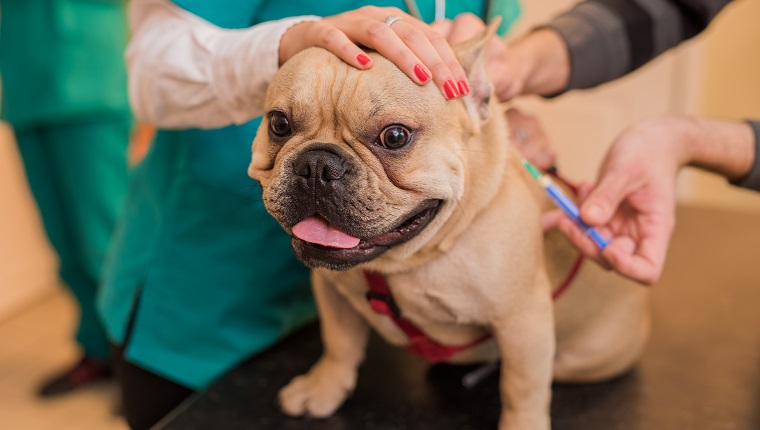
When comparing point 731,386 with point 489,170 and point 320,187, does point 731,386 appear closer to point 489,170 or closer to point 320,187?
point 489,170

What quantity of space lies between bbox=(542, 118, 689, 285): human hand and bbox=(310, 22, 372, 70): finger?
0.35 m

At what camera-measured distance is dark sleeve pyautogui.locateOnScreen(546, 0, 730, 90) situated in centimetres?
116

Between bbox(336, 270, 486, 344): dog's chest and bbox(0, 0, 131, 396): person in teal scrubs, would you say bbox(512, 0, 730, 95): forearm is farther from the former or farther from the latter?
bbox(0, 0, 131, 396): person in teal scrubs

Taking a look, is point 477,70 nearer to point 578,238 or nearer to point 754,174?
point 578,238

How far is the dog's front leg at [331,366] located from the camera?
0.96 metres

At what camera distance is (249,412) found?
963mm

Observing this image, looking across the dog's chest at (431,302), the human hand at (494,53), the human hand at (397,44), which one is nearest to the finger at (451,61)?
the human hand at (397,44)

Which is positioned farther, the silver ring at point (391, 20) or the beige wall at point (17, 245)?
the beige wall at point (17, 245)

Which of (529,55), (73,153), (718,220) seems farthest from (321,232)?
(73,153)

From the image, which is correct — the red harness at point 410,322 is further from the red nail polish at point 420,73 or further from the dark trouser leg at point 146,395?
the dark trouser leg at point 146,395

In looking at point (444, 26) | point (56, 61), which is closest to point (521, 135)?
point (444, 26)

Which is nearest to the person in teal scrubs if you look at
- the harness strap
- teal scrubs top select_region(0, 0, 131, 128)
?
teal scrubs top select_region(0, 0, 131, 128)

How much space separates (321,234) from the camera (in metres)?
0.76

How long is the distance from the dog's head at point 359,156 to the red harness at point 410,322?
0.09 metres
